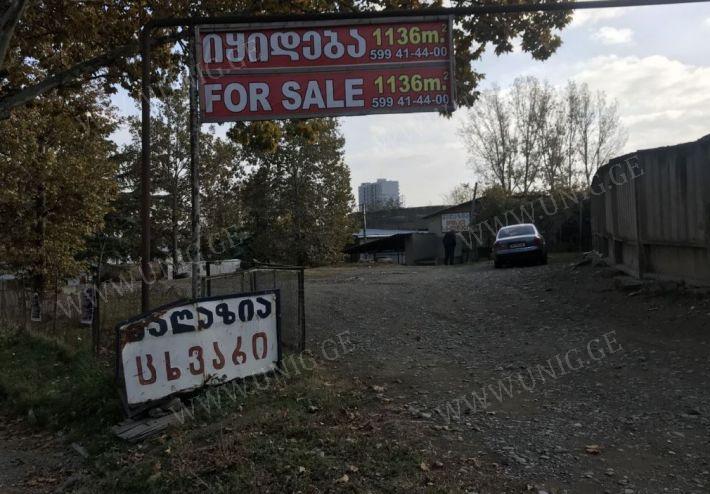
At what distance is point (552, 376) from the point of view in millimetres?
6734

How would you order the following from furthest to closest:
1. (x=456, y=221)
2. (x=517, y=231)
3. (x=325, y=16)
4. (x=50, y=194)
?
(x=456, y=221) → (x=517, y=231) → (x=50, y=194) → (x=325, y=16)

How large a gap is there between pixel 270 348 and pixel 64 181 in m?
12.8

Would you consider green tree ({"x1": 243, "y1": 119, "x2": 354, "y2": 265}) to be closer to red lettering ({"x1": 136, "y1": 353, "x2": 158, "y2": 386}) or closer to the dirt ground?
the dirt ground

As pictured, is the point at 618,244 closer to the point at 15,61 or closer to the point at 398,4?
the point at 398,4

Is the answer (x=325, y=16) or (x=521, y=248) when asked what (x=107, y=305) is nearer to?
(x=325, y=16)

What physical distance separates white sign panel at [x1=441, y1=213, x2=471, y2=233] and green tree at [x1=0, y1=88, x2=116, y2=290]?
976 inches

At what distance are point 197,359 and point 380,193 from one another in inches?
4007

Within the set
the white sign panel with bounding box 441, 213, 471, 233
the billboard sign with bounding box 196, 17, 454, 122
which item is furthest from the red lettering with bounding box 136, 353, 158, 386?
the white sign panel with bounding box 441, 213, 471, 233

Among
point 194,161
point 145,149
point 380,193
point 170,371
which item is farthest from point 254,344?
point 380,193

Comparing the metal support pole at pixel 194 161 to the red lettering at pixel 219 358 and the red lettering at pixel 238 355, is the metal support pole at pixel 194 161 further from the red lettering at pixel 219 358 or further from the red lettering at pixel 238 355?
the red lettering at pixel 238 355

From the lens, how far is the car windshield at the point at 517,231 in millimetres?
19156

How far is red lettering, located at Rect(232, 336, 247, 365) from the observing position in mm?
6688
